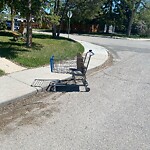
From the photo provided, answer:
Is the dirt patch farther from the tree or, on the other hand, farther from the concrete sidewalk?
the tree

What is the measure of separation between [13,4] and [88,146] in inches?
316

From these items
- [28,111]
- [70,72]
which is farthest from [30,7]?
[28,111]

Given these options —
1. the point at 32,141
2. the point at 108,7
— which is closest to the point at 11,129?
the point at 32,141

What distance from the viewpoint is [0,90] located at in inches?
216

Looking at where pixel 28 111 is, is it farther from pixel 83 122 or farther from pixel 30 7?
pixel 30 7

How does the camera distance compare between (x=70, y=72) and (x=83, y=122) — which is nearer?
(x=83, y=122)

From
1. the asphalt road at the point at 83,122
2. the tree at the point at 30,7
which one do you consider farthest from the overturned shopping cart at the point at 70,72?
the tree at the point at 30,7

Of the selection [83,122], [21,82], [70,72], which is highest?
[70,72]

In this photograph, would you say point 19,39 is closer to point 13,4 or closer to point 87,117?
Answer: point 13,4

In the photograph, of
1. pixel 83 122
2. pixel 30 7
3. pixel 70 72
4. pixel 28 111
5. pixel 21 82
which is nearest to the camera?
pixel 83 122

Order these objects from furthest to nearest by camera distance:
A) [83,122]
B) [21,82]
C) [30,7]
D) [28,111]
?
1. [30,7]
2. [21,82]
3. [28,111]
4. [83,122]

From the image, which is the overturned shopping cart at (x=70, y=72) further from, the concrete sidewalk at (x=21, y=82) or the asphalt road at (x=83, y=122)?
the asphalt road at (x=83, y=122)

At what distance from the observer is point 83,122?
4332mm

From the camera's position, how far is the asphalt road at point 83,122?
359 centimetres
